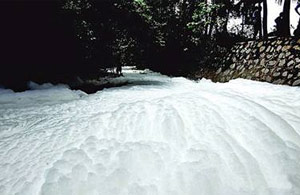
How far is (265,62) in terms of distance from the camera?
18.2 feet

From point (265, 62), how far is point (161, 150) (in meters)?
4.64

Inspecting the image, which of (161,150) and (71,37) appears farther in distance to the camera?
(71,37)

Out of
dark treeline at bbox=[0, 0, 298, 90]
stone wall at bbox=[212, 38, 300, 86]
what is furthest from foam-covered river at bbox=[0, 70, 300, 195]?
stone wall at bbox=[212, 38, 300, 86]

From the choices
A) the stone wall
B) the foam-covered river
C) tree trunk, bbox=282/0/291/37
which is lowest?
the foam-covered river

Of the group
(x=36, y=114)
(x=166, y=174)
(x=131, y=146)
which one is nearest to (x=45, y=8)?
(x=36, y=114)

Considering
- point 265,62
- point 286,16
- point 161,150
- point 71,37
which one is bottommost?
point 161,150

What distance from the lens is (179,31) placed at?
10492 mm

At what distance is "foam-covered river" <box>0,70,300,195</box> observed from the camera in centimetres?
145

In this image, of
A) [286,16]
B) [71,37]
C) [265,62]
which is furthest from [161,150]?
[286,16]

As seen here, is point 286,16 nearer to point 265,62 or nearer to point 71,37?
point 265,62

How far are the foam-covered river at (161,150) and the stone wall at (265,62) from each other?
2.77 meters

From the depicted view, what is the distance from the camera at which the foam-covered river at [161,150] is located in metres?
1.45

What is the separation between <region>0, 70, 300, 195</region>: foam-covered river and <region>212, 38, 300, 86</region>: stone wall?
277cm

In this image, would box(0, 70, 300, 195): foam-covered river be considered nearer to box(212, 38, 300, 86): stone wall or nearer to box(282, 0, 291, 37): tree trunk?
box(212, 38, 300, 86): stone wall
